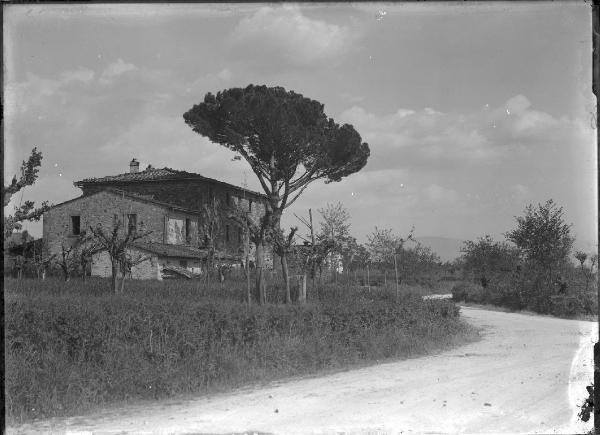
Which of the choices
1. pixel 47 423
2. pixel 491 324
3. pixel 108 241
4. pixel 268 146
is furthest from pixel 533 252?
pixel 47 423

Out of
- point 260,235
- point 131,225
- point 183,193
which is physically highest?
point 183,193

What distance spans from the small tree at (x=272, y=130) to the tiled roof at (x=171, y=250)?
1135cm

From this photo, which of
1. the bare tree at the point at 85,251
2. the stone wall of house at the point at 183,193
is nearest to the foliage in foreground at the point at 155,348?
the bare tree at the point at 85,251

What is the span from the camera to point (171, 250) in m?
32.7

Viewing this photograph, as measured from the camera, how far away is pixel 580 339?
16.3 m

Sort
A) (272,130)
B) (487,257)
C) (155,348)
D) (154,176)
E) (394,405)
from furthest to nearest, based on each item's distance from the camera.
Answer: (487,257)
(154,176)
(272,130)
(155,348)
(394,405)

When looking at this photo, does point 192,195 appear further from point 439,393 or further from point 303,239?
point 439,393

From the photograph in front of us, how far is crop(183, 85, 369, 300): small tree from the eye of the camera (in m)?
19.3

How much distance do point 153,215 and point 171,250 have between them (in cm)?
261

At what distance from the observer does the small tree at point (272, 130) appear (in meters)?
19.3

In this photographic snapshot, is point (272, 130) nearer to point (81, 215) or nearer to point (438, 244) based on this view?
point (81, 215)

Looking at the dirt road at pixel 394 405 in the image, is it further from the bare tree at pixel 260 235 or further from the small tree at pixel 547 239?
the small tree at pixel 547 239

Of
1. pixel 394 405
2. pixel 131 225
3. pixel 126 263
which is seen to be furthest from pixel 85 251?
pixel 394 405

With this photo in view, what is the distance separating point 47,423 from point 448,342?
32.8 ft
